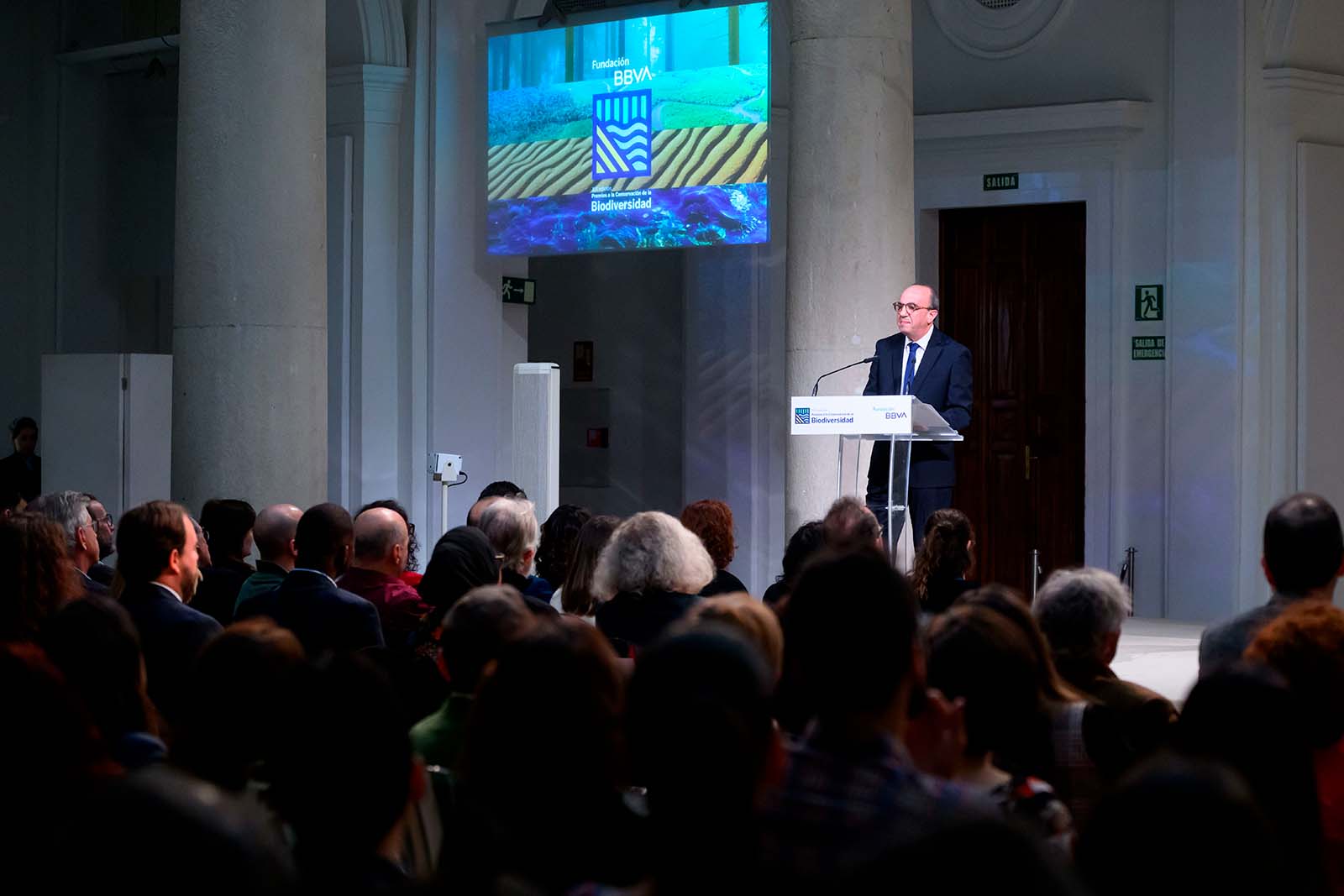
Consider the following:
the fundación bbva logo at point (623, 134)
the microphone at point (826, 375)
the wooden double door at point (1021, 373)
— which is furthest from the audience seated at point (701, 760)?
the wooden double door at point (1021, 373)

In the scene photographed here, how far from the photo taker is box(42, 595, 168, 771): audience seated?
3.05 metres

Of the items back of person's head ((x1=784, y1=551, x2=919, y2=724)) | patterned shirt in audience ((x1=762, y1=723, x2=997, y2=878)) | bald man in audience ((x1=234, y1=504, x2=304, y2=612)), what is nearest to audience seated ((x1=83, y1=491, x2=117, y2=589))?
bald man in audience ((x1=234, y1=504, x2=304, y2=612))

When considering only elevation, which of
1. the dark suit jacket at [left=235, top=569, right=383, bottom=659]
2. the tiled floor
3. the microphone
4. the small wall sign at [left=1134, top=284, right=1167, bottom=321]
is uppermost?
the small wall sign at [left=1134, top=284, right=1167, bottom=321]

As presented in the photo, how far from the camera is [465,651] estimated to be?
10.7 feet

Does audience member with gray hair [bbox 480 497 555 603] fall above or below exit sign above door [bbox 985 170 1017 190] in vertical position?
below

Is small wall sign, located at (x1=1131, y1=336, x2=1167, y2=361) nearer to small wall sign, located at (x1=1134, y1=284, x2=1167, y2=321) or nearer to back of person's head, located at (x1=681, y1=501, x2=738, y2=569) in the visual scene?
small wall sign, located at (x1=1134, y1=284, x2=1167, y2=321)

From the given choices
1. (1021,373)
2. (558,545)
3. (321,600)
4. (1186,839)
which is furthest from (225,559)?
(1021,373)

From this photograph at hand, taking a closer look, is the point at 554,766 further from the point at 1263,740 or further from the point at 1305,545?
the point at 1305,545

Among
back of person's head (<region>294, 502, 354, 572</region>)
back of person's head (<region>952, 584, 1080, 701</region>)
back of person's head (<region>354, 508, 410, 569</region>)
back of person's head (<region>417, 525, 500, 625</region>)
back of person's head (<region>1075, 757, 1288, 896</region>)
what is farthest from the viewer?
back of person's head (<region>354, 508, 410, 569</region>)

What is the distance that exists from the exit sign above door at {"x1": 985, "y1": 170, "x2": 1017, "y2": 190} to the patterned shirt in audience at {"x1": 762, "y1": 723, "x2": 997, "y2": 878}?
8452mm

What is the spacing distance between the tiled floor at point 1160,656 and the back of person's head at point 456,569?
227 centimetres

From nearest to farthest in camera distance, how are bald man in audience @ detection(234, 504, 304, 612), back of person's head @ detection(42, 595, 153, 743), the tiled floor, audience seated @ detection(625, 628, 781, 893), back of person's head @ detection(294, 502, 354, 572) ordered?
1. audience seated @ detection(625, 628, 781, 893)
2. back of person's head @ detection(42, 595, 153, 743)
3. back of person's head @ detection(294, 502, 354, 572)
4. bald man in audience @ detection(234, 504, 304, 612)
5. the tiled floor

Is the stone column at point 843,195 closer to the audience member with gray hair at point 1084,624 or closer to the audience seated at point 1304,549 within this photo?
the audience seated at point 1304,549

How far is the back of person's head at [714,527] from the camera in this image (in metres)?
5.69
